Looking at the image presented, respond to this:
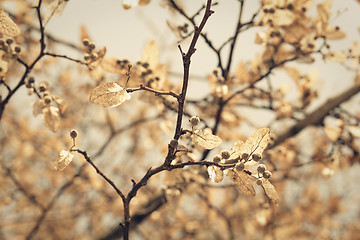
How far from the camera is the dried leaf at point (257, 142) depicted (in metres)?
0.71

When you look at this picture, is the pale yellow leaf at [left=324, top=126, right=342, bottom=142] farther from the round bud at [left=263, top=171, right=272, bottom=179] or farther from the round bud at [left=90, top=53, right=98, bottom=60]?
the round bud at [left=90, top=53, right=98, bottom=60]

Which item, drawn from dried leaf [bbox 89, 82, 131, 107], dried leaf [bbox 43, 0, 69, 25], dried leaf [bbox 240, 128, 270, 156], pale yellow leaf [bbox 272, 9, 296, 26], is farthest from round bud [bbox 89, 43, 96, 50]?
pale yellow leaf [bbox 272, 9, 296, 26]

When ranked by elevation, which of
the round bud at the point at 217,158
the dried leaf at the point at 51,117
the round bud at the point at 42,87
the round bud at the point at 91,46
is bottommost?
the round bud at the point at 217,158

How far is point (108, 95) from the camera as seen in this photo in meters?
0.68

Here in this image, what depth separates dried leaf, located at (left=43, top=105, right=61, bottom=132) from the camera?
3.13ft

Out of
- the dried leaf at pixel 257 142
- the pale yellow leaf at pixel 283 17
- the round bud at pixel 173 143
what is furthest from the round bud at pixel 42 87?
the pale yellow leaf at pixel 283 17

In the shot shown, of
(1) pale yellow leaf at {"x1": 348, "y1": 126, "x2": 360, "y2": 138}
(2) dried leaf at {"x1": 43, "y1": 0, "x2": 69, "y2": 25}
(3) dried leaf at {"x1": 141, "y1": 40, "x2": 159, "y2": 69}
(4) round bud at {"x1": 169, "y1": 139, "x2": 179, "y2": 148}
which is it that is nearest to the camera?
(4) round bud at {"x1": 169, "y1": 139, "x2": 179, "y2": 148}

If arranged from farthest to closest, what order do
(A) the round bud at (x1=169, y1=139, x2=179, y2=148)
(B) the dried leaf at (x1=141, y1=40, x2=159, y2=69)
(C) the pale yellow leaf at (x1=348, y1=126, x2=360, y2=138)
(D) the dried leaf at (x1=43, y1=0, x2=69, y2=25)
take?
(C) the pale yellow leaf at (x1=348, y1=126, x2=360, y2=138) → (B) the dried leaf at (x1=141, y1=40, x2=159, y2=69) → (D) the dried leaf at (x1=43, y1=0, x2=69, y2=25) → (A) the round bud at (x1=169, y1=139, x2=179, y2=148)

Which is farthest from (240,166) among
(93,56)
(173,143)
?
(93,56)

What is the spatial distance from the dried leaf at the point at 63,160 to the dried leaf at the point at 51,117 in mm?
246

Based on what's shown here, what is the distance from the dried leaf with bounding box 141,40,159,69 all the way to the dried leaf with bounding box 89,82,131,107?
477mm

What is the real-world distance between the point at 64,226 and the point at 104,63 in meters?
2.76

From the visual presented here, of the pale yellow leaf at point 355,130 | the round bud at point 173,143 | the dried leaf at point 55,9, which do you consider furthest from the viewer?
the pale yellow leaf at point 355,130

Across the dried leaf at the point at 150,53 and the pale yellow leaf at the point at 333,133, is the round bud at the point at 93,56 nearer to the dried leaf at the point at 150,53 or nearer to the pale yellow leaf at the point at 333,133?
the dried leaf at the point at 150,53
